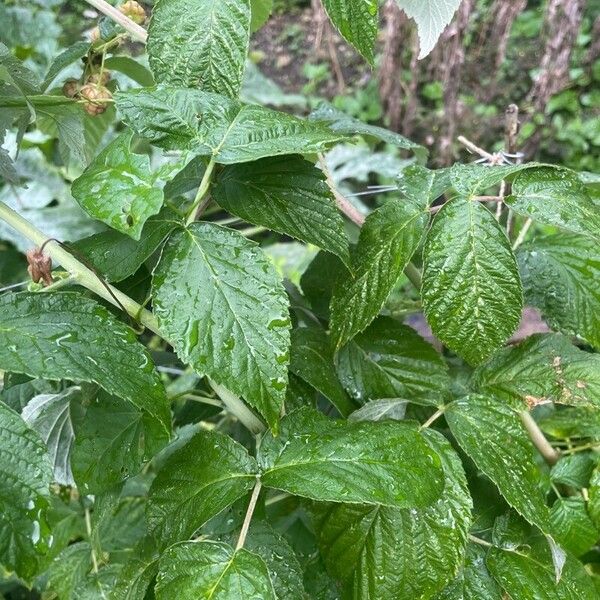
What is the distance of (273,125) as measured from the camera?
0.46m

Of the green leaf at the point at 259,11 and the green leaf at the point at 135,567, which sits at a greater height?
the green leaf at the point at 259,11

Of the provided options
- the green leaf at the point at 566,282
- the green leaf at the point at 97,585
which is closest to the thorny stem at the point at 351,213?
the green leaf at the point at 566,282

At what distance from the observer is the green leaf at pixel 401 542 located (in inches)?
19.1

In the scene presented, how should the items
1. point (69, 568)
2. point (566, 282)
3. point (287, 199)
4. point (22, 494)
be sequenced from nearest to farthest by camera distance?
point (22, 494) < point (287, 199) < point (566, 282) < point (69, 568)

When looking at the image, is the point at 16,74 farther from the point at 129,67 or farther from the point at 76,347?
the point at 76,347

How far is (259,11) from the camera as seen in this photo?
645 mm

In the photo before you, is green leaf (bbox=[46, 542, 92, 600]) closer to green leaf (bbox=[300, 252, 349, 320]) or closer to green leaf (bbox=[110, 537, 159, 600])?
green leaf (bbox=[110, 537, 159, 600])

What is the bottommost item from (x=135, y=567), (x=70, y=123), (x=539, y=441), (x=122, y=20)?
(x=135, y=567)

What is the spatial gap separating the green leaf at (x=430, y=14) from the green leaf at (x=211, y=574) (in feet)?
1.39

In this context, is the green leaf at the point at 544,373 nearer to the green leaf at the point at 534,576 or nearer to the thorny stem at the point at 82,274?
the green leaf at the point at 534,576

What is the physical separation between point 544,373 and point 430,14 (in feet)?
1.10

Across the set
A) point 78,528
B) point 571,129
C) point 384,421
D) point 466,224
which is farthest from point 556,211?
point 571,129

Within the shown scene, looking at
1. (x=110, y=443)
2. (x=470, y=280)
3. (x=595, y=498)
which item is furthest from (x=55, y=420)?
(x=595, y=498)

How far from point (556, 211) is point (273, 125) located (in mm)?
224
